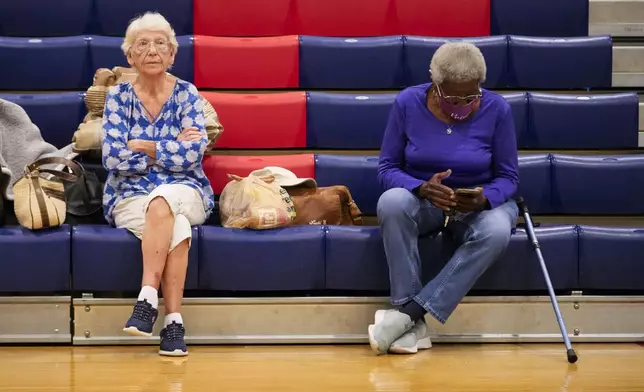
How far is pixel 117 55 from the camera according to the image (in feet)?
12.2

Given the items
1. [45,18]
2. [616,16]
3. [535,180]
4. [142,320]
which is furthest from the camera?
[616,16]

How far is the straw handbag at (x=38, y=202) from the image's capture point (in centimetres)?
301

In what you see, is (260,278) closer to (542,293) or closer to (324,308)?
(324,308)

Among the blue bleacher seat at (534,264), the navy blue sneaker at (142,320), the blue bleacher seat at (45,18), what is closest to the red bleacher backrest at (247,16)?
the blue bleacher seat at (45,18)

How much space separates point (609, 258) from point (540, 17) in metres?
1.33

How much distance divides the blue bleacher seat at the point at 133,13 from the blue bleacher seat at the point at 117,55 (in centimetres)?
27

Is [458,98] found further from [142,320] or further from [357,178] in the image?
[142,320]

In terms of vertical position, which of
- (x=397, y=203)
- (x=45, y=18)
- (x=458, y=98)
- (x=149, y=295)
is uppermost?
(x=45, y=18)

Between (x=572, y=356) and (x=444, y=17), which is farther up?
(x=444, y=17)

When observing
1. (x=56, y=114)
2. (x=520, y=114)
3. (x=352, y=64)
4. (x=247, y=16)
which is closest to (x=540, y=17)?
(x=520, y=114)

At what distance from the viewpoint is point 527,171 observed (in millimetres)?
3393

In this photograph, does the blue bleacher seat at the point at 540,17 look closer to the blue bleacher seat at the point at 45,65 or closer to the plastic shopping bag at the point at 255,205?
the plastic shopping bag at the point at 255,205

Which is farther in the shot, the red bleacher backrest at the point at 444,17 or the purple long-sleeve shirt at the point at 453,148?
the red bleacher backrest at the point at 444,17

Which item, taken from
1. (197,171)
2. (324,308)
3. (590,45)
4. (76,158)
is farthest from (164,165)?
(590,45)
